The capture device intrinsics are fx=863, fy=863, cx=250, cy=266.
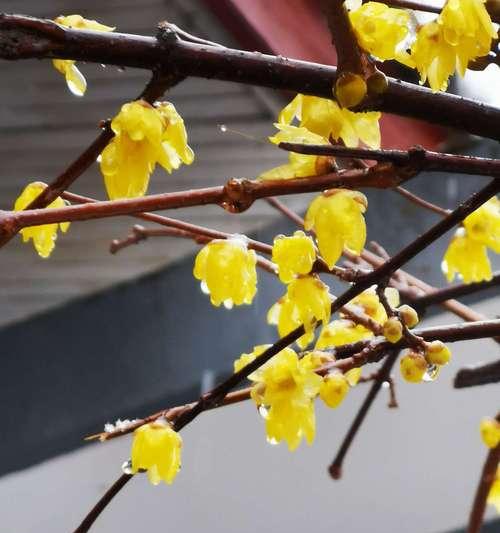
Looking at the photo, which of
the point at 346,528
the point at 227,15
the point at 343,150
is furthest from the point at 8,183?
the point at 343,150

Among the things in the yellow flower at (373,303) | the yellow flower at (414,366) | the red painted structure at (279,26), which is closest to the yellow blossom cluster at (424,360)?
the yellow flower at (414,366)

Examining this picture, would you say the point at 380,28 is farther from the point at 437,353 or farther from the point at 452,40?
the point at 437,353

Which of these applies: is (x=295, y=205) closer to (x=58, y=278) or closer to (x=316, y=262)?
(x=58, y=278)

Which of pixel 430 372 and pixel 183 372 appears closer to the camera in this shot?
pixel 430 372

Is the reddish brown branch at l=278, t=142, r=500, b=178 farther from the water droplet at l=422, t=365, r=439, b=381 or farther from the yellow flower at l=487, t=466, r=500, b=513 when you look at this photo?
the yellow flower at l=487, t=466, r=500, b=513

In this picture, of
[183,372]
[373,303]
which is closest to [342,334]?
[373,303]

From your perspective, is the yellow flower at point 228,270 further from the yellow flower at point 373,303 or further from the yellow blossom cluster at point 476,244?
the yellow blossom cluster at point 476,244
